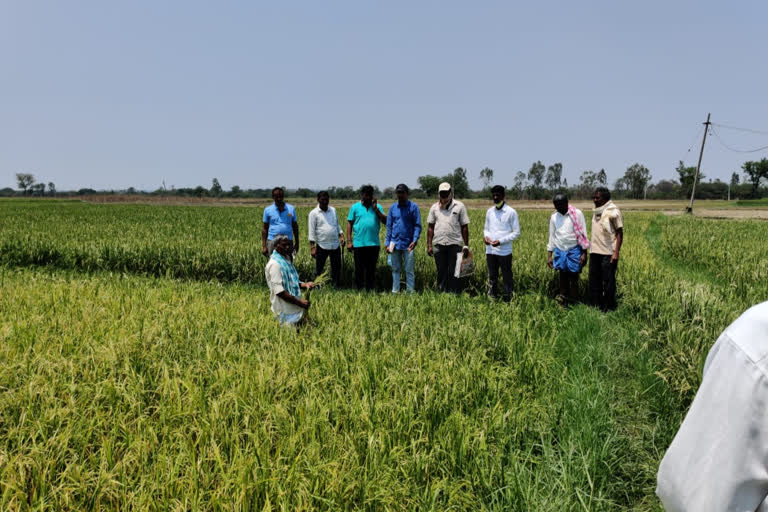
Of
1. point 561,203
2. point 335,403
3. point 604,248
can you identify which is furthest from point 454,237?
point 335,403

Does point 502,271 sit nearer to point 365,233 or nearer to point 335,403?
point 365,233

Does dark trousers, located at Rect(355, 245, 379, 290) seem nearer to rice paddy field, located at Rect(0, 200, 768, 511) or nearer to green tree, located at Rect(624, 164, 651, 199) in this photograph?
rice paddy field, located at Rect(0, 200, 768, 511)

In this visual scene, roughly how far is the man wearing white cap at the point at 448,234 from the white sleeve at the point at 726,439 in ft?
22.3

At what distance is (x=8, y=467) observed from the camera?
2.24 metres

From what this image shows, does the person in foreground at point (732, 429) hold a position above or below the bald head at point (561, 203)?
below

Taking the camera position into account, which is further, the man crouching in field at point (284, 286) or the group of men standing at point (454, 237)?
the group of men standing at point (454, 237)

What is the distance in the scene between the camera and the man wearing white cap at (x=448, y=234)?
7.77 m

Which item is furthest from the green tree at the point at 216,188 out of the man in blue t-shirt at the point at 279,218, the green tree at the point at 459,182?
the man in blue t-shirt at the point at 279,218

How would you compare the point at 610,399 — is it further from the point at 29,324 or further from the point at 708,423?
the point at 29,324

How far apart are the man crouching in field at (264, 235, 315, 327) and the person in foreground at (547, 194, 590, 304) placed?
471 centimetres

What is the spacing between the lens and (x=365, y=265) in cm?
879

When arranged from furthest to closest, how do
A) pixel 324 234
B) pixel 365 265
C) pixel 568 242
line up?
pixel 365 265, pixel 324 234, pixel 568 242

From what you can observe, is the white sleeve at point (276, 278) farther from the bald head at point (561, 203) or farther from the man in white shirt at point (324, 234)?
the bald head at point (561, 203)

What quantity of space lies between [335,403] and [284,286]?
7.05ft
